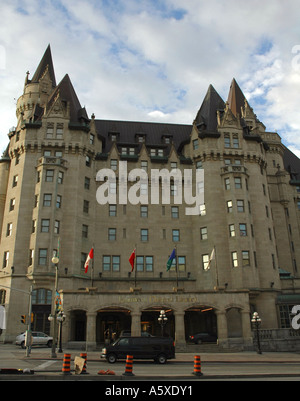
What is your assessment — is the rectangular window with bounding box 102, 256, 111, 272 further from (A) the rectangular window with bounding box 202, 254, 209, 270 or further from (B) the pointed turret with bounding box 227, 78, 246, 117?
(B) the pointed turret with bounding box 227, 78, 246, 117

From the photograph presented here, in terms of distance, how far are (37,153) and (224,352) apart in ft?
120

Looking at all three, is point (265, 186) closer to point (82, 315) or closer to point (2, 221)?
point (82, 315)

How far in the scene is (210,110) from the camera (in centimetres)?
6203

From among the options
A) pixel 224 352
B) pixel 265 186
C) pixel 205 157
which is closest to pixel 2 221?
pixel 205 157

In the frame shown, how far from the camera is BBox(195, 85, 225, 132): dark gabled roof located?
5988 centimetres

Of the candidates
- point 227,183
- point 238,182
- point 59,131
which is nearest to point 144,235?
point 227,183

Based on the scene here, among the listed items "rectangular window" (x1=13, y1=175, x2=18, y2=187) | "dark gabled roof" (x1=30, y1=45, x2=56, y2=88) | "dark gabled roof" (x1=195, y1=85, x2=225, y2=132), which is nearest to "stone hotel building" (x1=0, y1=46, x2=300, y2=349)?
"rectangular window" (x1=13, y1=175, x2=18, y2=187)

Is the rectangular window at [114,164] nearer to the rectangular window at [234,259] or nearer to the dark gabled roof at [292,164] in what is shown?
the rectangular window at [234,259]

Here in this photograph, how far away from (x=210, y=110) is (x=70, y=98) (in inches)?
920

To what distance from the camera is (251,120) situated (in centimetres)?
6725

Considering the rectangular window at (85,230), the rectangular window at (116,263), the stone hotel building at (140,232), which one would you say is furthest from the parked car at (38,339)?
the rectangular window at (85,230)

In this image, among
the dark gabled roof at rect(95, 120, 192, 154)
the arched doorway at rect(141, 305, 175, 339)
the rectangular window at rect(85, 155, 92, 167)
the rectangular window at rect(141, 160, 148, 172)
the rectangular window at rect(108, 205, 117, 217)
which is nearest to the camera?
the arched doorway at rect(141, 305, 175, 339)

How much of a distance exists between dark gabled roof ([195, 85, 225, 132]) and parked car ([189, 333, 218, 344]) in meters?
31.6

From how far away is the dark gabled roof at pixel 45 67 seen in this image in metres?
70.2
